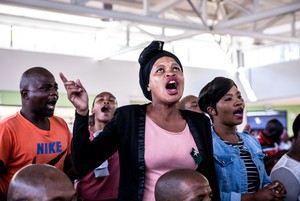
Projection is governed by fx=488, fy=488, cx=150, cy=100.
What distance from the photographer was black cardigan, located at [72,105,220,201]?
2.16m

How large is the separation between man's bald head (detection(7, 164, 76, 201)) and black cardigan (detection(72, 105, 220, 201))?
1.03 ft

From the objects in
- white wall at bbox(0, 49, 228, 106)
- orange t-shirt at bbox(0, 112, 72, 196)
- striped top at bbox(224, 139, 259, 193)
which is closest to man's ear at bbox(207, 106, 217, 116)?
striped top at bbox(224, 139, 259, 193)

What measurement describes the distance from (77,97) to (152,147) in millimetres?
427

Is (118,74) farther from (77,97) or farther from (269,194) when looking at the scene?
(77,97)

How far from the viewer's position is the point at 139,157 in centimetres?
228

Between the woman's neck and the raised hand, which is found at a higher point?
the raised hand

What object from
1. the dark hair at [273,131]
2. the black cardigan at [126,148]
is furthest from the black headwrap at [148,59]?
the dark hair at [273,131]

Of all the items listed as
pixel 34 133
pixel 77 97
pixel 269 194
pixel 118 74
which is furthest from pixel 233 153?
pixel 118 74

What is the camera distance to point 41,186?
1.78m

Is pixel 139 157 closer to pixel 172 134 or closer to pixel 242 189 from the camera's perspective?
pixel 172 134


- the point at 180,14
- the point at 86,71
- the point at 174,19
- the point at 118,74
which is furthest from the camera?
the point at 118,74

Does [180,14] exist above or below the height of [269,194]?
above

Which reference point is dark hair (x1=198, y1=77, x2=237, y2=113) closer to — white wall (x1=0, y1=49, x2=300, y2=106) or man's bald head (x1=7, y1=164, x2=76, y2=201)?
man's bald head (x1=7, y1=164, x2=76, y2=201)

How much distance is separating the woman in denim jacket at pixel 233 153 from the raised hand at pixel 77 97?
0.91m
